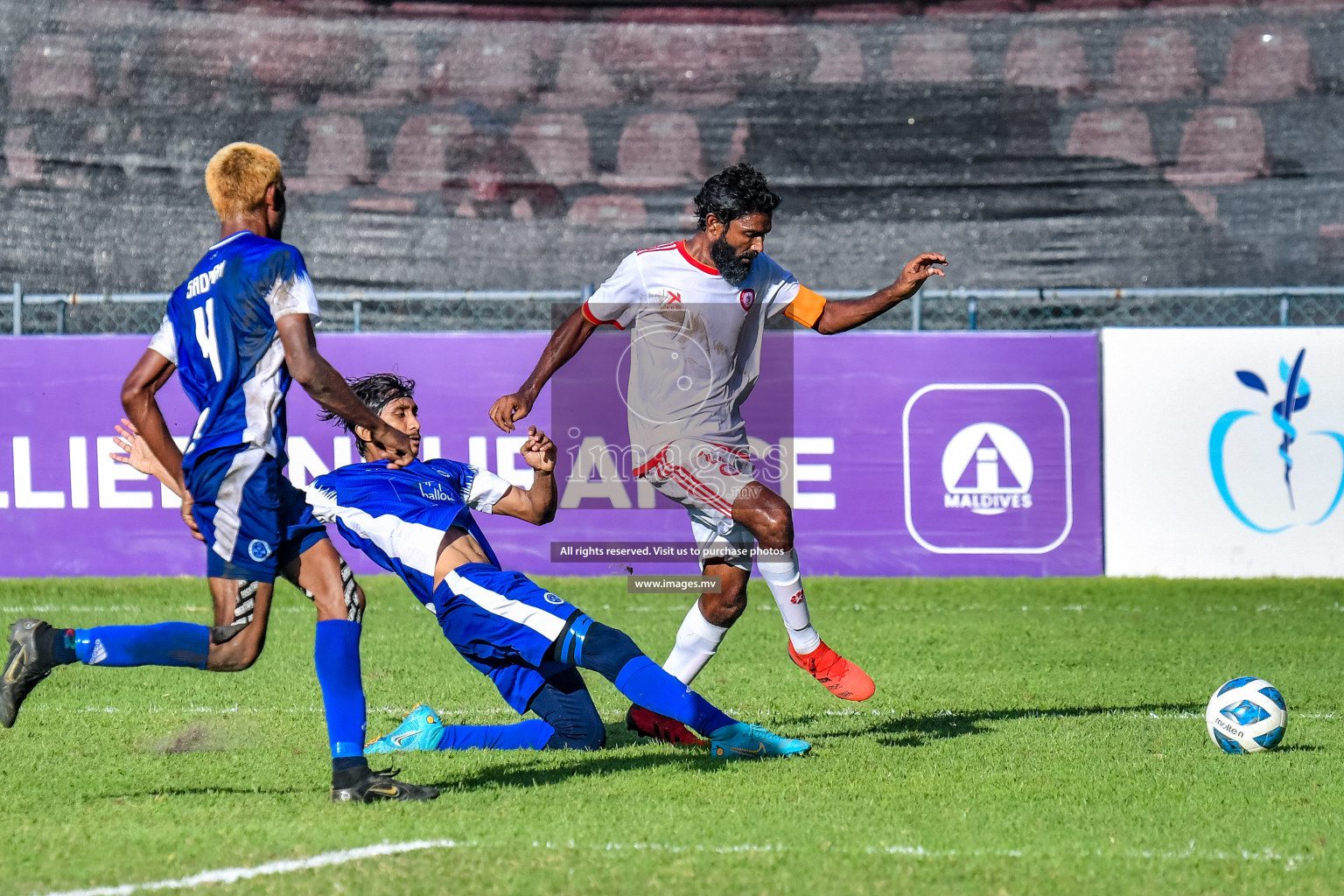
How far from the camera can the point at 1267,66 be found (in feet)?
49.6

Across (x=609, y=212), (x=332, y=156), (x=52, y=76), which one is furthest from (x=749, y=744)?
(x=52, y=76)

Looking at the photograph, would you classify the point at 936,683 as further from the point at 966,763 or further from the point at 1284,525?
the point at 1284,525

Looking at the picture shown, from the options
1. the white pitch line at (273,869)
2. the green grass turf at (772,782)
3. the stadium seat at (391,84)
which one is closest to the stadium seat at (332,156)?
the stadium seat at (391,84)

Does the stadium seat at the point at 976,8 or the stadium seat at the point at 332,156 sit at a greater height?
the stadium seat at the point at 976,8

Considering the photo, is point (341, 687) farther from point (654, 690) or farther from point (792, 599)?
point (792, 599)

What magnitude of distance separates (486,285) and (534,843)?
11.2 m

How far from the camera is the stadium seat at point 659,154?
15.3 m

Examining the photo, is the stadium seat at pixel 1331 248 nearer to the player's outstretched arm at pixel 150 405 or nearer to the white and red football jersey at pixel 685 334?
the white and red football jersey at pixel 685 334

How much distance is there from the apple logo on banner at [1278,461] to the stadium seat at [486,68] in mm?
8167

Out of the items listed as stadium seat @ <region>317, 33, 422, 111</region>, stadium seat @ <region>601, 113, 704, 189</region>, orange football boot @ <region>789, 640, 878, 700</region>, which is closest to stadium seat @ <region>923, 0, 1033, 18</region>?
stadium seat @ <region>601, 113, 704, 189</region>

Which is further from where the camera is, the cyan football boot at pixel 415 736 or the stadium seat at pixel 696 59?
the stadium seat at pixel 696 59

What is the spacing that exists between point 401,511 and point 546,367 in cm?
90

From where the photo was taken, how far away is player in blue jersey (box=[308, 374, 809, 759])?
5.05 metres

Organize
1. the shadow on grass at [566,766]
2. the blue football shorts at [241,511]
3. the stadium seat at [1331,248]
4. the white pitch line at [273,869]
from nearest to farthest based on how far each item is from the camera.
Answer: the white pitch line at [273,869] < the blue football shorts at [241,511] < the shadow on grass at [566,766] < the stadium seat at [1331,248]
